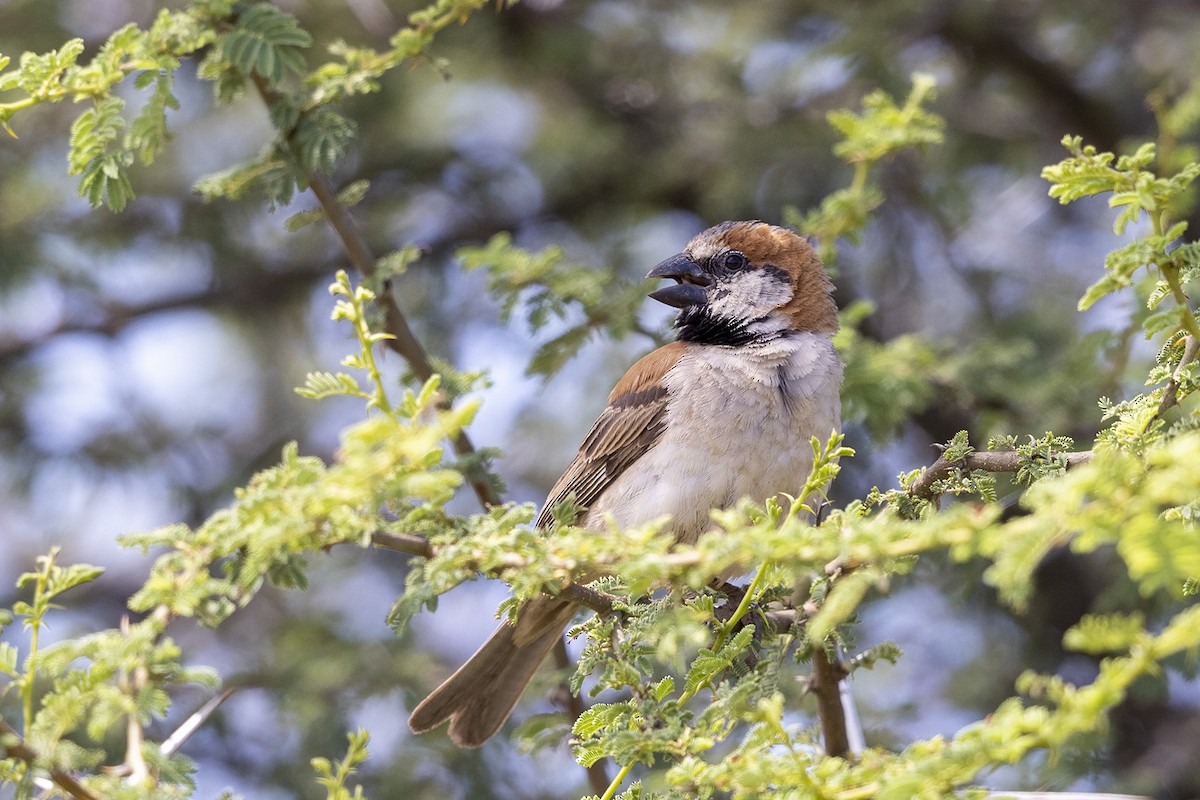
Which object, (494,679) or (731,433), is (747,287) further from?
(494,679)

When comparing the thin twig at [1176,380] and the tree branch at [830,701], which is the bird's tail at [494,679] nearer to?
the tree branch at [830,701]

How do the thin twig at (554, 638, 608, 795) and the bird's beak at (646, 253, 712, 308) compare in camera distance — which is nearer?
the thin twig at (554, 638, 608, 795)

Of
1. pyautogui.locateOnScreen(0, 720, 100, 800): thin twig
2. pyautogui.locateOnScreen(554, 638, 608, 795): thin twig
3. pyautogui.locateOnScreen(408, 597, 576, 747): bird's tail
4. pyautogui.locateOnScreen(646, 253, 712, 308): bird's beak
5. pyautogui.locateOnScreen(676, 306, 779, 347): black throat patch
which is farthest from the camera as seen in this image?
pyautogui.locateOnScreen(646, 253, 712, 308): bird's beak

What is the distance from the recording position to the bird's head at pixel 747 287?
448cm

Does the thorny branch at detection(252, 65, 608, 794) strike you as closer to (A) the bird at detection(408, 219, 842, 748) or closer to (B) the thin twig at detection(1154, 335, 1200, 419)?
(A) the bird at detection(408, 219, 842, 748)

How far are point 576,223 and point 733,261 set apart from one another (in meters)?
1.88

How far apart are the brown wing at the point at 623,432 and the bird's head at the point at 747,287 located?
174 millimetres

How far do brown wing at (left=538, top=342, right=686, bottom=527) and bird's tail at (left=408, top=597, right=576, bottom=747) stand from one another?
1.09ft

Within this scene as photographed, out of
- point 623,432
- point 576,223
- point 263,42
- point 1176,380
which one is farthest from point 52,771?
point 576,223

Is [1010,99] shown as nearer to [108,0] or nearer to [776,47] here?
[776,47]

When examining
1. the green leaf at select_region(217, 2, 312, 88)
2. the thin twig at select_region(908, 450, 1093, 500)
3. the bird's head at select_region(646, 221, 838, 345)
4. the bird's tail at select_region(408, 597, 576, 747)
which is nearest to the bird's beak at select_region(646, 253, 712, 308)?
the bird's head at select_region(646, 221, 838, 345)

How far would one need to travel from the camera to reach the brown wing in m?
4.24

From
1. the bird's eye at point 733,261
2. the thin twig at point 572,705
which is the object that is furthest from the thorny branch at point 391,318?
the bird's eye at point 733,261

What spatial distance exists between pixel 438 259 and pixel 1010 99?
3.26 m
